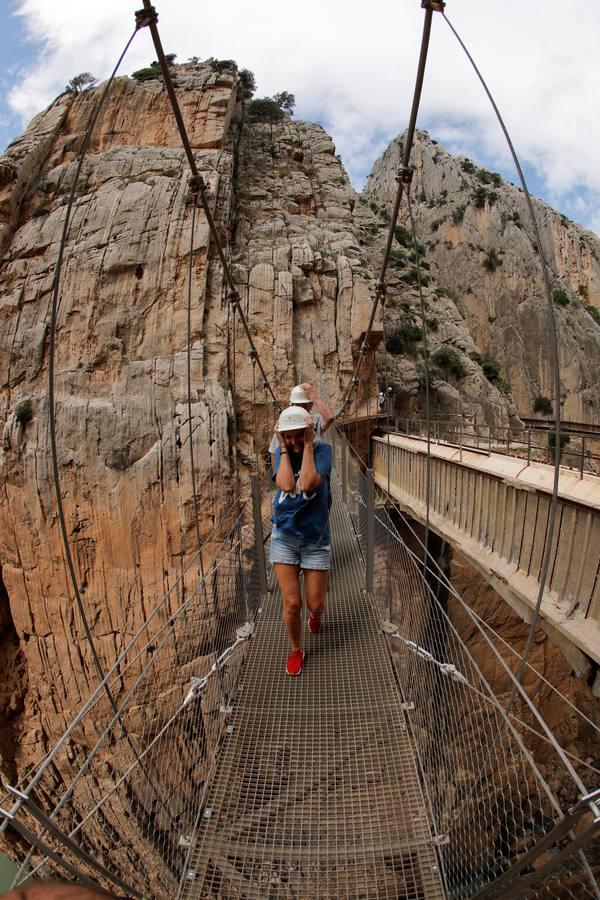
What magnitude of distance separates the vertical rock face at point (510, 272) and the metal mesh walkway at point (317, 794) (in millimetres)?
15986

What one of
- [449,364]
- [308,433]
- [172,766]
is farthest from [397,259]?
[172,766]

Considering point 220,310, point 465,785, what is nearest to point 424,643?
point 465,785

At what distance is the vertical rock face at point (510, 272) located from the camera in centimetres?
1953

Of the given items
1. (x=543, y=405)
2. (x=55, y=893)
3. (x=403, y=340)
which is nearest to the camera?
(x=55, y=893)

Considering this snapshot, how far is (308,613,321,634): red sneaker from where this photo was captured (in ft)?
8.43

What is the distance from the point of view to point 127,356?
30.6 ft

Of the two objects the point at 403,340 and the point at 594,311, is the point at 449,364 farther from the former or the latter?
the point at 594,311

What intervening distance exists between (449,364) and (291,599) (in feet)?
→ 35.4

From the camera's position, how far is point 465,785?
2.14 metres

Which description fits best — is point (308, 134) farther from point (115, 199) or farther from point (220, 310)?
point (220, 310)

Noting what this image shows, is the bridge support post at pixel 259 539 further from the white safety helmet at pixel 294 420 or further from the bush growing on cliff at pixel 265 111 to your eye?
the bush growing on cliff at pixel 265 111

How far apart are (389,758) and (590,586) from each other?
82.4 inches

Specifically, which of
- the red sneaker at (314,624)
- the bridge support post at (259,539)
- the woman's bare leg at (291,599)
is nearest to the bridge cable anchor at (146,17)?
the bridge support post at (259,539)

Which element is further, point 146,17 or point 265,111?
point 265,111
